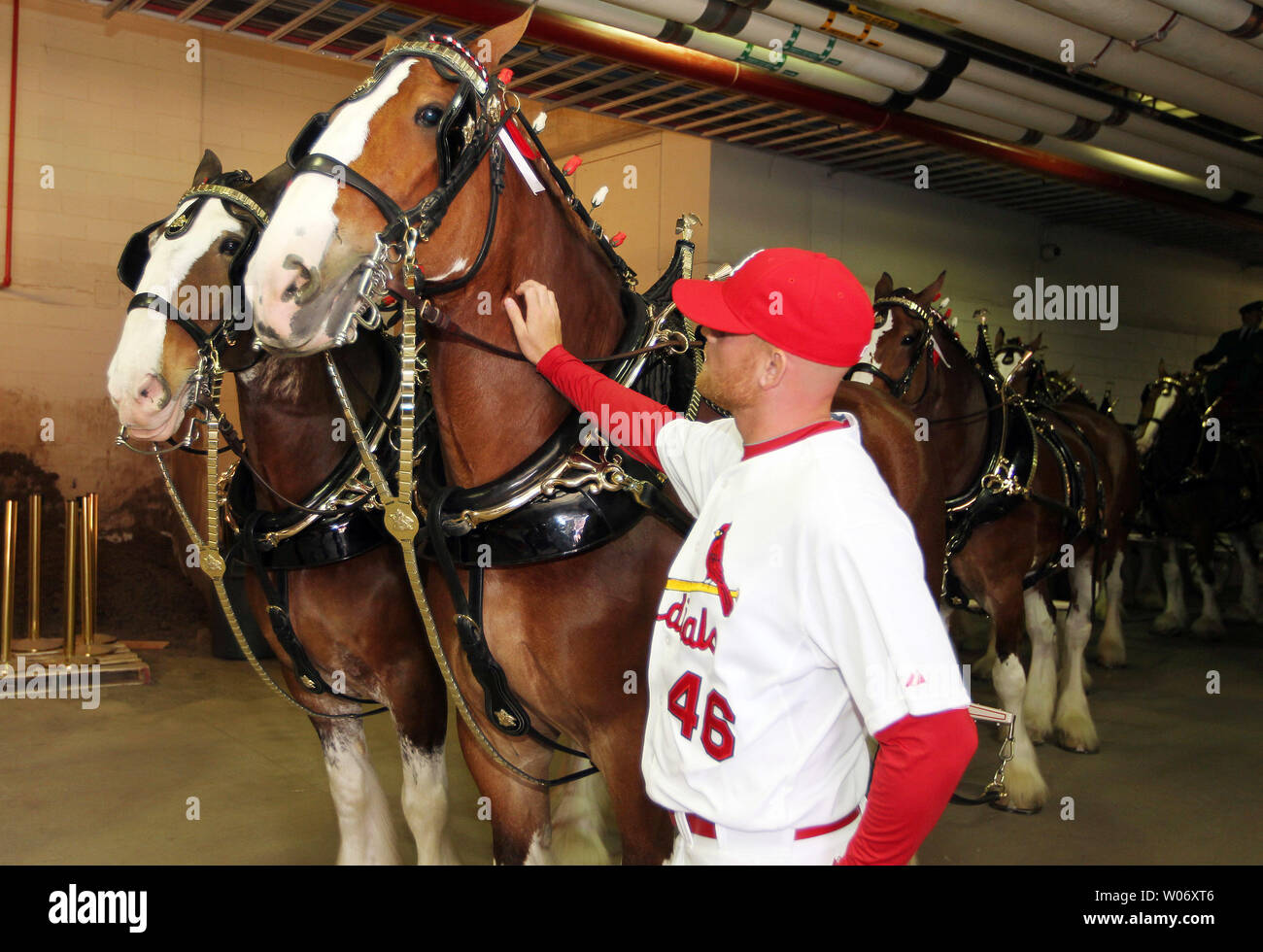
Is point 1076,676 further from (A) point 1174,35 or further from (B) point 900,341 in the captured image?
(A) point 1174,35

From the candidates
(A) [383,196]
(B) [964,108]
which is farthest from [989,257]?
(A) [383,196]

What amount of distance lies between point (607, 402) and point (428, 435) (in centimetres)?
66

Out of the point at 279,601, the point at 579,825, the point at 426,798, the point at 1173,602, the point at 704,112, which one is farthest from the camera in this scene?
the point at 1173,602

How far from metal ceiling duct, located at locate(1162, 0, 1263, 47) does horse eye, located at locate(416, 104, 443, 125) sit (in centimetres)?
445

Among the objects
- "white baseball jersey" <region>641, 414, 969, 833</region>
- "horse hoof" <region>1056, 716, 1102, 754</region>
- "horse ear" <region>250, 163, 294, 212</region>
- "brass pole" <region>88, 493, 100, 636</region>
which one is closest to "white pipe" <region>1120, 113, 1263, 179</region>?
"horse hoof" <region>1056, 716, 1102, 754</region>

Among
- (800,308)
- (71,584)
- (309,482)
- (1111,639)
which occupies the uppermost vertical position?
(800,308)

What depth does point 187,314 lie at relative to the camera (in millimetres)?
2422

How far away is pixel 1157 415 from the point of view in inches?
317

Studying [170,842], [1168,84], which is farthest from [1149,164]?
[170,842]

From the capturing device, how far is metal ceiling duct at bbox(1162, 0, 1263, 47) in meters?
4.75

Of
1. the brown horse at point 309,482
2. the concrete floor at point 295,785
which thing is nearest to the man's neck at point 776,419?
the brown horse at point 309,482

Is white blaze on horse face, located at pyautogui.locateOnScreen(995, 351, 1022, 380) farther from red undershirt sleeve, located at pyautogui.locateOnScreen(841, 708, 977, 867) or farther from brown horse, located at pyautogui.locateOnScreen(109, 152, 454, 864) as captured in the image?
red undershirt sleeve, located at pyautogui.locateOnScreen(841, 708, 977, 867)

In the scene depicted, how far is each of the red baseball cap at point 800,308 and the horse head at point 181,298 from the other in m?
1.58

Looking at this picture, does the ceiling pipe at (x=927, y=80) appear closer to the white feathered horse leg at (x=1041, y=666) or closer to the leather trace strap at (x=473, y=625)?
the white feathered horse leg at (x=1041, y=666)
